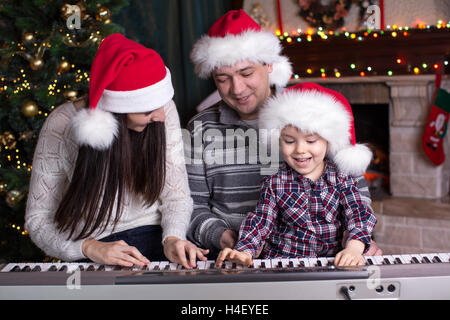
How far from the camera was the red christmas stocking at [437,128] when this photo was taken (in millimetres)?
3383

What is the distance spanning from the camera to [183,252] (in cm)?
138

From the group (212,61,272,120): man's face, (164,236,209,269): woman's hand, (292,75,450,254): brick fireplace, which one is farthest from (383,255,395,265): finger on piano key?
(292,75,450,254): brick fireplace

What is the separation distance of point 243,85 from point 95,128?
2.02ft

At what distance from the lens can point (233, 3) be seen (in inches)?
153

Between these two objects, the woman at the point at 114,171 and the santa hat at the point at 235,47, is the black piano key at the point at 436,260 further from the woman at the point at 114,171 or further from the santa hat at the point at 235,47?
the santa hat at the point at 235,47

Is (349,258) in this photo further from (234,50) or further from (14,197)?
(14,197)

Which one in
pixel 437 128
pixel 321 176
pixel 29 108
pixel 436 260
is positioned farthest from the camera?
pixel 437 128

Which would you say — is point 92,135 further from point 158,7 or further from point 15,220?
point 158,7

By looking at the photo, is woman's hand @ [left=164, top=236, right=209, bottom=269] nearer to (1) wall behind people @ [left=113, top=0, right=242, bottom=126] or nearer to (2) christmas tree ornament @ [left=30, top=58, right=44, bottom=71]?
(2) christmas tree ornament @ [left=30, top=58, right=44, bottom=71]

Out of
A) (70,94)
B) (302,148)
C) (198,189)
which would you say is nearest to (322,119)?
(302,148)

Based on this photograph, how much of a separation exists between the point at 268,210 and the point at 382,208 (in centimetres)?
217

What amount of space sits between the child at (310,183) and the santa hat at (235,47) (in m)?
0.30

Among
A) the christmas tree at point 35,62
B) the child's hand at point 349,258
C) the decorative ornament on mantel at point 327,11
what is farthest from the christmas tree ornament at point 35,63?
the decorative ornament on mantel at point 327,11
